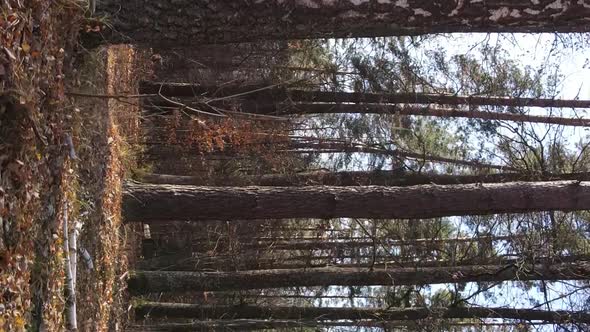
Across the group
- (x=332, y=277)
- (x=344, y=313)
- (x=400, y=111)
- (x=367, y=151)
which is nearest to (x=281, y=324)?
(x=344, y=313)

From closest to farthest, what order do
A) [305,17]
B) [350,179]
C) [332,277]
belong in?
[305,17] < [332,277] < [350,179]

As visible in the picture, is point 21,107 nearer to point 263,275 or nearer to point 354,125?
point 263,275

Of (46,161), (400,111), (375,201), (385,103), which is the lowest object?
(375,201)

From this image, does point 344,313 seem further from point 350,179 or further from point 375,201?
point 375,201

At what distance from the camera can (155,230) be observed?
561 inches

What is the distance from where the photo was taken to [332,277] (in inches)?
339

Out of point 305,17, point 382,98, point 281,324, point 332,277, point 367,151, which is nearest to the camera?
point 305,17

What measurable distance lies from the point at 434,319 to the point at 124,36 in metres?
7.29

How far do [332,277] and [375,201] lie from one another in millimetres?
2589

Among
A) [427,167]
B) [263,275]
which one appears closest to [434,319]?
[263,275]

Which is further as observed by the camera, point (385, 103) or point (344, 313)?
point (385, 103)

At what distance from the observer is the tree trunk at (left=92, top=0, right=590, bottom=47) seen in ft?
13.1

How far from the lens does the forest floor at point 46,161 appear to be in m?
3.51

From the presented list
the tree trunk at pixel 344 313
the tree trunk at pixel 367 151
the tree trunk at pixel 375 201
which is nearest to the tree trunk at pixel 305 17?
the tree trunk at pixel 375 201
